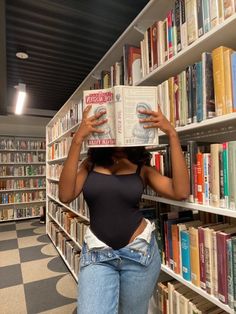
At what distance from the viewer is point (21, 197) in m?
5.24

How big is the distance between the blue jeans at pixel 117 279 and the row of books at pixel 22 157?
15.8ft

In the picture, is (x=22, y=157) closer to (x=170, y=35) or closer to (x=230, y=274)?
(x=170, y=35)

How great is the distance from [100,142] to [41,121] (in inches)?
195

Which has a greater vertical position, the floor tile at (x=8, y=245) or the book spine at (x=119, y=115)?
the book spine at (x=119, y=115)

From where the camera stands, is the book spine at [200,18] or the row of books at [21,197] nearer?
the book spine at [200,18]

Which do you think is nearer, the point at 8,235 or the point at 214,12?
the point at 214,12

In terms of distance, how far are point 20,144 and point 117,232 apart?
4954mm

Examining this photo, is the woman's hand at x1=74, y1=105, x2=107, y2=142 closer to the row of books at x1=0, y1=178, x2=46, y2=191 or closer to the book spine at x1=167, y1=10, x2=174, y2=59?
the book spine at x1=167, y1=10, x2=174, y2=59

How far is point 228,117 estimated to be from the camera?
812mm

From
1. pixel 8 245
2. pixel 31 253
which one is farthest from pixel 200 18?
pixel 8 245

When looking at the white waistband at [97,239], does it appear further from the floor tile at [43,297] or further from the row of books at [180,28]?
the floor tile at [43,297]

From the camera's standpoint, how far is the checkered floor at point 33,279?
199cm

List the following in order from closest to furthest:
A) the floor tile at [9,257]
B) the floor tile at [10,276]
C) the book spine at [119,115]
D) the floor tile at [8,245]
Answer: the book spine at [119,115] < the floor tile at [10,276] < the floor tile at [9,257] < the floor tile at [8,245]

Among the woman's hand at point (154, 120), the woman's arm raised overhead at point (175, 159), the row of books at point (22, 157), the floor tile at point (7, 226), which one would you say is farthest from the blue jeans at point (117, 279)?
the row of books at point (22, 157)
